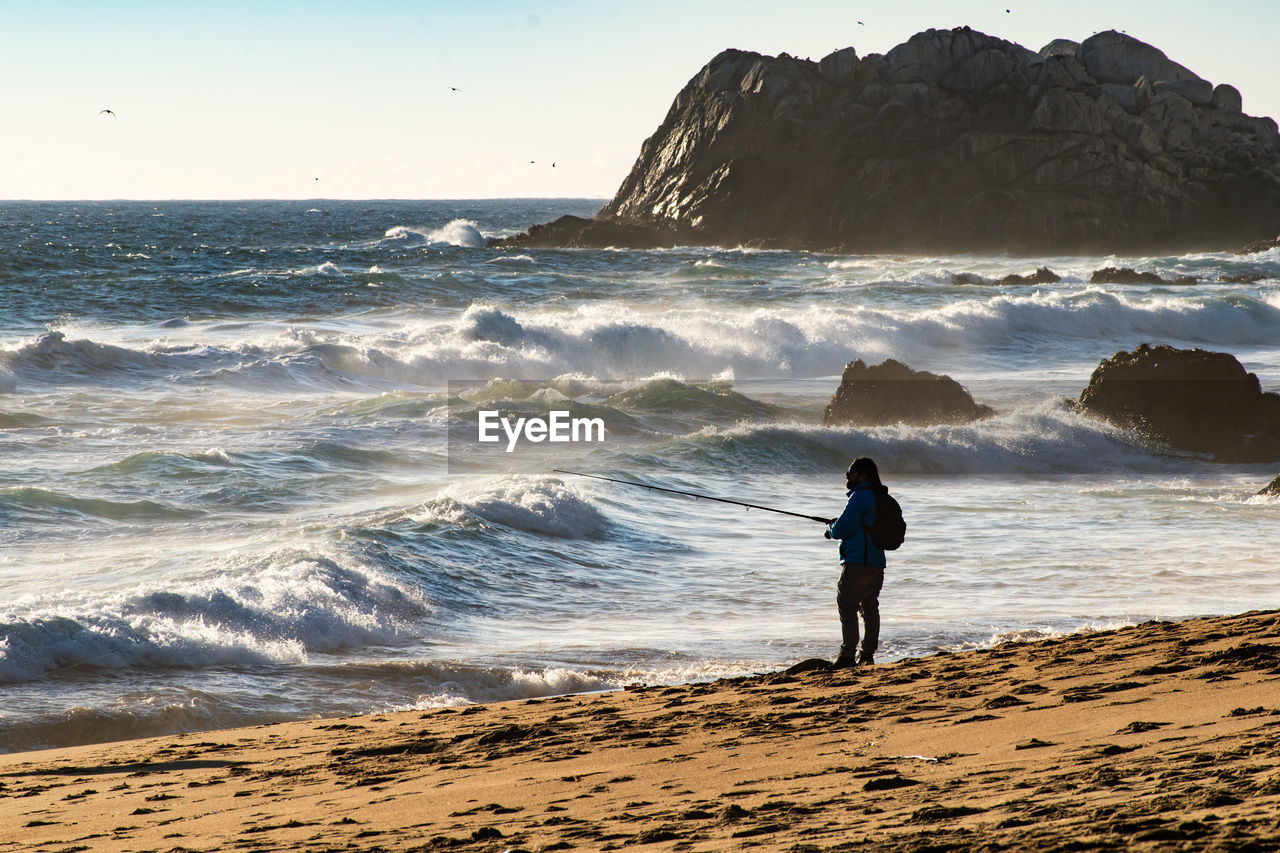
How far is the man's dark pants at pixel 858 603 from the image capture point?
23.3 ft

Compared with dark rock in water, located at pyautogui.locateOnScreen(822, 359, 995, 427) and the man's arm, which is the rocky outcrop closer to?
dark rock in water, located at pyautogui.locateOnScreen(822, 359, 995, 427)

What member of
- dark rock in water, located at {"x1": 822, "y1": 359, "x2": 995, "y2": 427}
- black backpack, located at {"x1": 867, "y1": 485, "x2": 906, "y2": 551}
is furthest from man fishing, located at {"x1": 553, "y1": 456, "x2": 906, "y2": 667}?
dark rock in water, located at {"x1": 822, "y1": 359, "x2": 995, "y2": 427}

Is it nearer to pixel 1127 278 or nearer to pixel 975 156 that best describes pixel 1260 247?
pixel 975 156

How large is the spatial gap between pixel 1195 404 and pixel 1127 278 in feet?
84.3

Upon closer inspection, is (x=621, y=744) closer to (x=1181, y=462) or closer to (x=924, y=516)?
(x=924, y=516)

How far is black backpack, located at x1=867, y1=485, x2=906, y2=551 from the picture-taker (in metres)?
7.02

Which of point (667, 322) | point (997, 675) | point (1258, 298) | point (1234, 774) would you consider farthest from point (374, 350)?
point (1258, 298)

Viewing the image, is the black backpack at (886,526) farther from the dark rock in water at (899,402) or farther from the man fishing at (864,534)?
the dark rock in water at (899,402)

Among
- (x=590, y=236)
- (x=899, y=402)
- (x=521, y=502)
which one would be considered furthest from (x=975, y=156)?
(x=521, y=502)

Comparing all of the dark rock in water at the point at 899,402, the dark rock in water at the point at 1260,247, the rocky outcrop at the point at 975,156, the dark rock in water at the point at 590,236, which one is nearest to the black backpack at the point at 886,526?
the dark rock in water at the point at 899,402

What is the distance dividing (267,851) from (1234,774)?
3.14m

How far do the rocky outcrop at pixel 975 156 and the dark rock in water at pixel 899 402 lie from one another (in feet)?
144

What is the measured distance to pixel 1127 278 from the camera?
41.0 metres

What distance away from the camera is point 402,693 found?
25.2 ft
